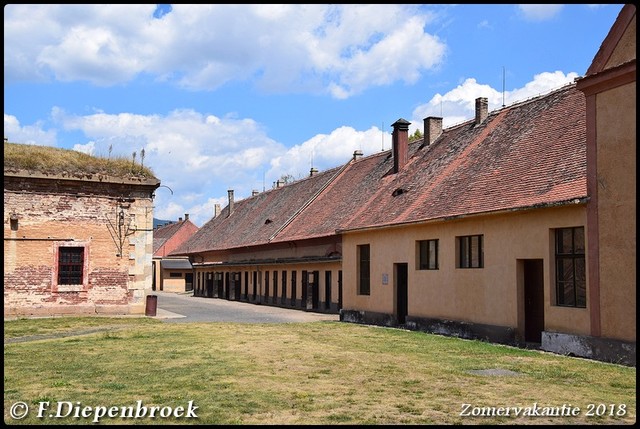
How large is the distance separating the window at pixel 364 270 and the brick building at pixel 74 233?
26.1 feet

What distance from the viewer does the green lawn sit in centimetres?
802

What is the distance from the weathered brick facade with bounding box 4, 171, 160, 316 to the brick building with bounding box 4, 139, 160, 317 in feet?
0.11

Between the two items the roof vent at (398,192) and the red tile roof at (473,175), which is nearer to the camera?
the red tile roof at (473,175)

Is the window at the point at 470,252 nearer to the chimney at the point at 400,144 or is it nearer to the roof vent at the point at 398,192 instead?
the roof vent at the point at 398,192

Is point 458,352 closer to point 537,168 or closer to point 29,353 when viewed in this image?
point 537,168

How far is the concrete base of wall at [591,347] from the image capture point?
1307 cm

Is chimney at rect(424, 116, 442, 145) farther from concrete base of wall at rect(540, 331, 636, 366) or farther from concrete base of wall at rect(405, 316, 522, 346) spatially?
concrete base of wall at rect(540, 331, 636, 366)

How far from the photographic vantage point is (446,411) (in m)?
8.30

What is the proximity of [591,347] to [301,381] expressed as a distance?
6.88m

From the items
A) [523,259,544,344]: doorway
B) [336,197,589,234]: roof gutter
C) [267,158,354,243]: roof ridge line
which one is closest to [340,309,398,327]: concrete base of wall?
[336,197,589,234]: roof gutter

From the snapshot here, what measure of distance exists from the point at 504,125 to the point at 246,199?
3586cm

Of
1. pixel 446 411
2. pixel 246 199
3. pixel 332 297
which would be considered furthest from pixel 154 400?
pixel 246 199

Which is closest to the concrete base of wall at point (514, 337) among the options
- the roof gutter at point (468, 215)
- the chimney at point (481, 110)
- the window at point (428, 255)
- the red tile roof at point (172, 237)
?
the window at point (428, 255)
